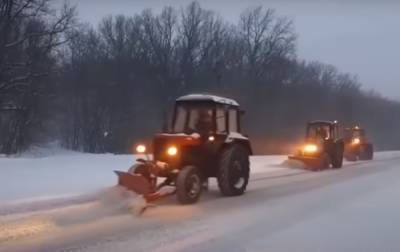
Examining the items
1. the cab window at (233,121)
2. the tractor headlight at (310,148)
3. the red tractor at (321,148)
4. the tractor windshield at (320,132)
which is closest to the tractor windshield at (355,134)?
the red tractor at (321,148)

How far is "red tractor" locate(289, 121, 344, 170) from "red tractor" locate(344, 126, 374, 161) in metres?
6.54

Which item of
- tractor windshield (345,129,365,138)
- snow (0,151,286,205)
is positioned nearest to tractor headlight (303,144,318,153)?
snow (0,151,286,205)

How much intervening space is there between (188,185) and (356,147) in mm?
21455

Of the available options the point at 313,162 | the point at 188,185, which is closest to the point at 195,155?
the point at 188,185

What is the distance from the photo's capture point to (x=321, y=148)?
22000mm

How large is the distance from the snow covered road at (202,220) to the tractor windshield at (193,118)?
1.48 metres

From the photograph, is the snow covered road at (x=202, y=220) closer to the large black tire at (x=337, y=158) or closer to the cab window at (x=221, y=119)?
the cab window at (x=221, y=119)

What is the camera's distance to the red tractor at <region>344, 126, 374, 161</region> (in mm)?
29891

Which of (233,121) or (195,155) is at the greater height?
(233,121)

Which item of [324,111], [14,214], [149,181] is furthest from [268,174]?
[324,111]

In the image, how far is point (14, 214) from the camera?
908 centimetres

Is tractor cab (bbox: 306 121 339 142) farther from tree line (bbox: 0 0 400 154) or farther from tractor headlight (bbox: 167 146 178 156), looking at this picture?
tree line (bbox: 0 0 400 154)

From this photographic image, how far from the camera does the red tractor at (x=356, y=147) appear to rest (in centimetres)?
2989

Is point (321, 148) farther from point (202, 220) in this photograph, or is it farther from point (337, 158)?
point (202, 220)
